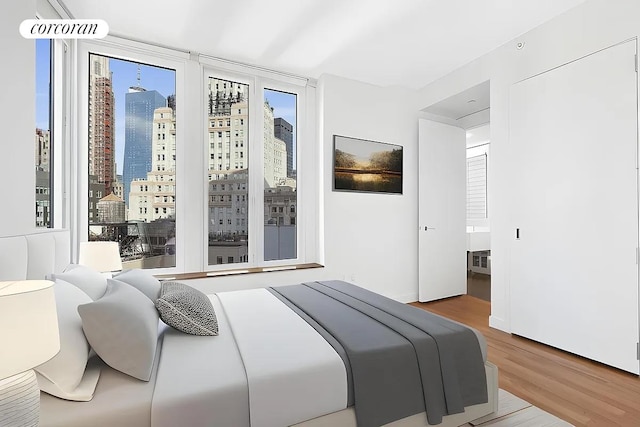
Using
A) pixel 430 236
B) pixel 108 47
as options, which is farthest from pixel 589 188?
pixel 108 47

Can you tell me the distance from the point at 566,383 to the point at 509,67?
2927 millimetres

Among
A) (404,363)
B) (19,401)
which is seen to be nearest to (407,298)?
(404,363)

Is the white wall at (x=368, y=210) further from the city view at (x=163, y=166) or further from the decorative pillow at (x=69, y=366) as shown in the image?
the decorative pillow at (x=69, y=366)

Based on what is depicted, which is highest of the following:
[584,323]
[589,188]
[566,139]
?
[566,139]

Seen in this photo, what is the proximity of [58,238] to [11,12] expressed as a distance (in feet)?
4.14

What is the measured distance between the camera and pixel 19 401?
0.84 m

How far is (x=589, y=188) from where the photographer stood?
2.56 meters

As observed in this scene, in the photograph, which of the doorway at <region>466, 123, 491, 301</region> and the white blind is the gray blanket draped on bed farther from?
the white blind

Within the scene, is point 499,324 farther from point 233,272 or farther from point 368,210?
point 233,272

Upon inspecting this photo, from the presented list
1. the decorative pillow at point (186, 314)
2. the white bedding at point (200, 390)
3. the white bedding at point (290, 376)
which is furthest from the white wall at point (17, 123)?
the white bedding at point (290, 376)

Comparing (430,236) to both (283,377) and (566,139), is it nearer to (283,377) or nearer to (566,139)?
(566,139)

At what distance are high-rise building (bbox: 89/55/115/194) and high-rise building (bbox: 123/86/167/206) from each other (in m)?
0.13

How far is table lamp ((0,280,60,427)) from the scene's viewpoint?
795 mm

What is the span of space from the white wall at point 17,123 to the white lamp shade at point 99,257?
501 millimetres
